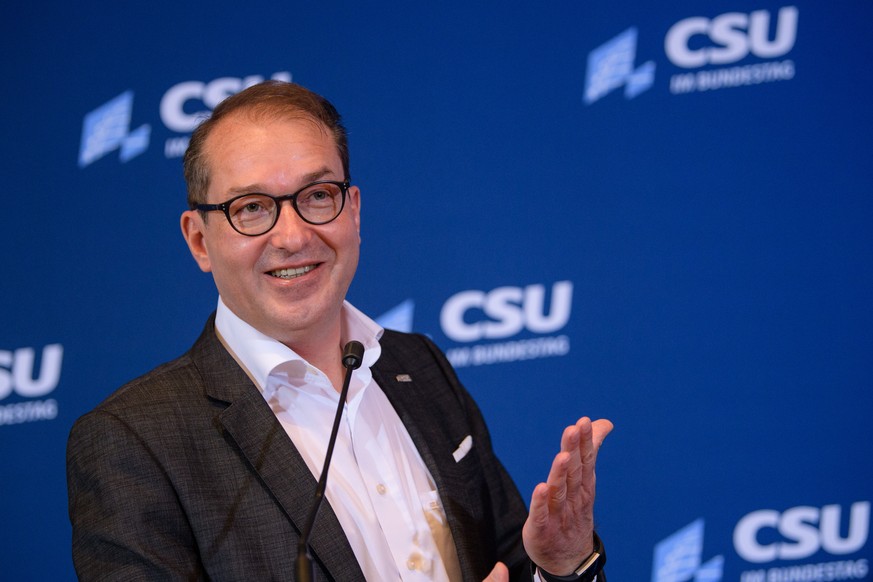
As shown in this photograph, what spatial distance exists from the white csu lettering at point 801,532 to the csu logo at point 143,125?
268cm

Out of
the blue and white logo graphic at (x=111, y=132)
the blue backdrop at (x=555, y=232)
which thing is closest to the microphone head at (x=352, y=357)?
the blue backdrop at (x=555, y=232)

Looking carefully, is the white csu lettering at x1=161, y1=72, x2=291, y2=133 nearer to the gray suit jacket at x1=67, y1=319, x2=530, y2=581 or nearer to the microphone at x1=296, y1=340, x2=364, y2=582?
the gray suit jacket at x1=67, y1=319, x2=530, y2=581

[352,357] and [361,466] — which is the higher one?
[352,357]

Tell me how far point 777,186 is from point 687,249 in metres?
0.47

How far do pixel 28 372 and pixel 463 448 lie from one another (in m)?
1.73

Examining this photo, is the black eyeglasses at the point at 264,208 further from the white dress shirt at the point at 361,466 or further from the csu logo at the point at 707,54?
the csu logo at the point at 707,54

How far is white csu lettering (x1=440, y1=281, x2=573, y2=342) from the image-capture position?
133 inches

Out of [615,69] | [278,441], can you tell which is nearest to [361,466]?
[278,441]

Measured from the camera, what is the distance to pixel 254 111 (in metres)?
1.86

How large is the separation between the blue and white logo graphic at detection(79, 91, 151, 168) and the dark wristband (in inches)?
82.0

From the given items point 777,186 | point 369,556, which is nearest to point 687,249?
point 777,186

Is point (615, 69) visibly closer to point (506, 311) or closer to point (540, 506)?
point (506, 311)

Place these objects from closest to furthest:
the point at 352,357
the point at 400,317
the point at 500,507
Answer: the point at 352,357 → the point at 500,507 → the point at 400,317

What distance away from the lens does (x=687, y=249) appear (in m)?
3.56
